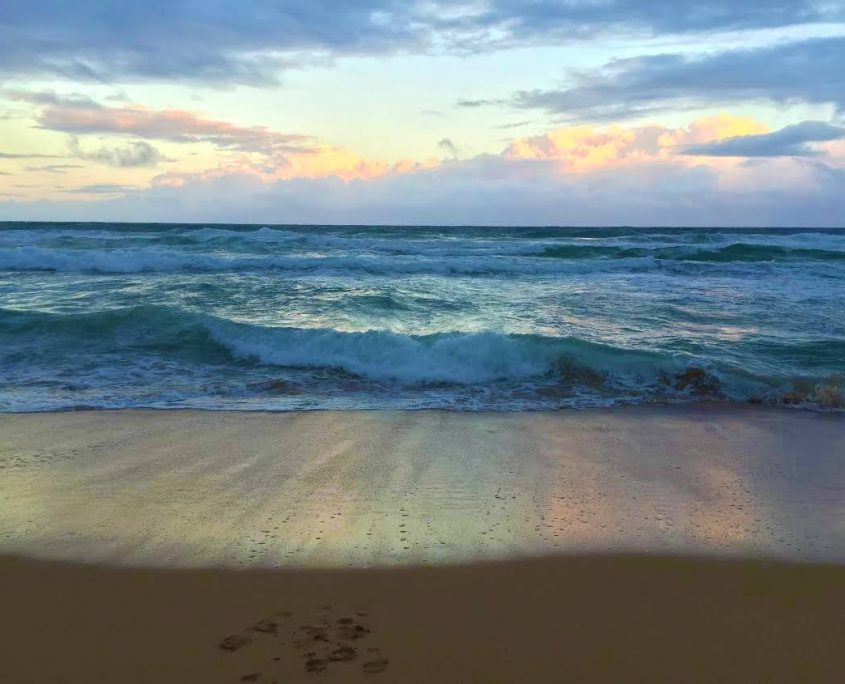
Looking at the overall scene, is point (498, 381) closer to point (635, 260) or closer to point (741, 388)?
point (741, 388)

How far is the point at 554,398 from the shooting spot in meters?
7.68

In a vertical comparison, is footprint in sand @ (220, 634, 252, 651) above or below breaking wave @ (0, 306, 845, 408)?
below

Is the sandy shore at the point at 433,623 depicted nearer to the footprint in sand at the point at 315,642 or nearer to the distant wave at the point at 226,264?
the footprint in sand at the point at 315,642

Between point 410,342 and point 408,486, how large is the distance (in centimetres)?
459

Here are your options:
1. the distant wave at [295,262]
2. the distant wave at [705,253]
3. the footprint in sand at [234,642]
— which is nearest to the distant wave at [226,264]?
the distant wave at [295,262]

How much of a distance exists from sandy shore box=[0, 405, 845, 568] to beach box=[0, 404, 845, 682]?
0.08 feet

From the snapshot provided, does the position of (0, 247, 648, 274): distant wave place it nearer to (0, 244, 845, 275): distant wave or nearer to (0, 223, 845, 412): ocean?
(0, 244, 845, 275): distant wave

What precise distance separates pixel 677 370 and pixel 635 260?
61.9 feet

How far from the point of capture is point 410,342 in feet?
30.5

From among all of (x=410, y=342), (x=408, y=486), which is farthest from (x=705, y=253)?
(x=408, y=486)

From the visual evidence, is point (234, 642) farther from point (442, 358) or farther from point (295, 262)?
point (295, 262)

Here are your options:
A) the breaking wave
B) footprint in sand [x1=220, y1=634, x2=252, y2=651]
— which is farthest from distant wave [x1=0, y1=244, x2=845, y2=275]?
footprint in sand [x1=220, y1=634, x2=252, y2=651]

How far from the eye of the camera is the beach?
2875 mm

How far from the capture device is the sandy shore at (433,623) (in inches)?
109
